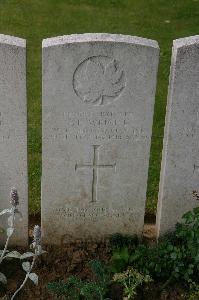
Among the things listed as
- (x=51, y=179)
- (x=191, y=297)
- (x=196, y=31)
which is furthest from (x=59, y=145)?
(x=196, y=31)

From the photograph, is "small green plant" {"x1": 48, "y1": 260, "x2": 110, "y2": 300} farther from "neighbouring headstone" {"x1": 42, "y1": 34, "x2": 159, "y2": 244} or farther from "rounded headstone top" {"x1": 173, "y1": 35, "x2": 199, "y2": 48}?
"rounded headstone top" {"x1": 173, "y1": 35, "x2": 199, "y2": 48}

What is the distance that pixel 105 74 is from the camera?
176 inches

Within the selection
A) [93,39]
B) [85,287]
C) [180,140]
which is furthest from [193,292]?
[93,39]

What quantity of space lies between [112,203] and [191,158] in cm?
77

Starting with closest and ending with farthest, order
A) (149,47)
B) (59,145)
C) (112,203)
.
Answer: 1. (149,47)
2. (59,145)
3. (112,203)

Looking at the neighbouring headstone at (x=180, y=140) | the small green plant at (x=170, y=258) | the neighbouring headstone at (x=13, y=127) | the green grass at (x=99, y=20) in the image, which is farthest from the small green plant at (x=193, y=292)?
the green grass at (x=99, y=20)

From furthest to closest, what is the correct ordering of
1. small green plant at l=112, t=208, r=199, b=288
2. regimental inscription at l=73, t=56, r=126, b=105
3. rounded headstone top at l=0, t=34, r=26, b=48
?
small green plant at l=112, t=208, r=199, b=288
regimental inscription at l=73, t=56, r=126, b=105
rounded headstone top at l=0, t=34, r=26, b=48

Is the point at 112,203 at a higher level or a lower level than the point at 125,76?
lower

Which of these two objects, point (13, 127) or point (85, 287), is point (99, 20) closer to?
point (13, 127)

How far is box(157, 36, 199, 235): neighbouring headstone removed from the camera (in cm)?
445

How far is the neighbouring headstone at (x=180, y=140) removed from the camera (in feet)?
14.6

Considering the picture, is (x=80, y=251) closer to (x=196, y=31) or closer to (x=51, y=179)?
(x=51, y=179)

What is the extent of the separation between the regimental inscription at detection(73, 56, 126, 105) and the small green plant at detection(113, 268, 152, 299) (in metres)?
1.29

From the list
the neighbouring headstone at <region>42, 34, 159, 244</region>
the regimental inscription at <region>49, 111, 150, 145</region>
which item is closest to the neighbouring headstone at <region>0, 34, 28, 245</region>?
the neighbouring headstone at <region>42, 34, 159, 244</region>
